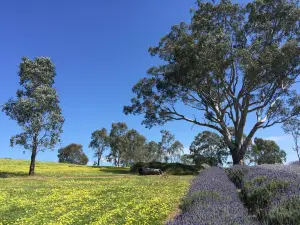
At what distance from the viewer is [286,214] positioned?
18.8 feet

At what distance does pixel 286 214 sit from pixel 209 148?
90.2m

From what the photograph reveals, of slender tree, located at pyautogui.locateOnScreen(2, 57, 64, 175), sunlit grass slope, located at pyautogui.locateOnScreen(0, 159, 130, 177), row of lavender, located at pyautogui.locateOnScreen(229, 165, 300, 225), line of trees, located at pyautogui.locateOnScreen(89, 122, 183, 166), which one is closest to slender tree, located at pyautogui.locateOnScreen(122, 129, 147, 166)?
line of trees, located at pyautogui.locateOnScreen(89, 122, 183, 166)

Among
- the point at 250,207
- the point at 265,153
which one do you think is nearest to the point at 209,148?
the point at 265,153

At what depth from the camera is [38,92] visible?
3478 centimetres

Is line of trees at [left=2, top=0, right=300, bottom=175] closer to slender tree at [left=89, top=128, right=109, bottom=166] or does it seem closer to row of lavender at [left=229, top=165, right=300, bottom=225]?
row of lavender at [left=229, top=165, right=300, bottom=225]

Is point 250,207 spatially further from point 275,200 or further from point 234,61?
point 234,61

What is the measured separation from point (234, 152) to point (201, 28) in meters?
16.6

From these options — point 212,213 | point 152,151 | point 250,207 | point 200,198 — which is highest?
point 152,151

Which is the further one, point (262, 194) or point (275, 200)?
point (262, 194)

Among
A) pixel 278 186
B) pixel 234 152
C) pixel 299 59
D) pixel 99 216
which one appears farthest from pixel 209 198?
pixel 299 59

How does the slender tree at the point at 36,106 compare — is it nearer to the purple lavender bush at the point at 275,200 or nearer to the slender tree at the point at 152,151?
the purple lavender bush at the point at 275,200

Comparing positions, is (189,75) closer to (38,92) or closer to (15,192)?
(38,92)

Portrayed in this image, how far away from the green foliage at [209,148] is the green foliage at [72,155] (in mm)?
63252

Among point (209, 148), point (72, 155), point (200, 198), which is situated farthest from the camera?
point (72, 155)
